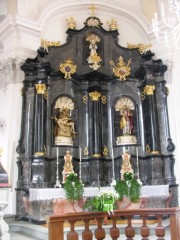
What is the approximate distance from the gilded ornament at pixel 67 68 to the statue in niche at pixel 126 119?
5.87 feet

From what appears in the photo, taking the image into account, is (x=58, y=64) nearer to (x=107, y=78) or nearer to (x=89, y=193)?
(x=107, y=78)

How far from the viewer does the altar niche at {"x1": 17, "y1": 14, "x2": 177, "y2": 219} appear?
8.66 meters

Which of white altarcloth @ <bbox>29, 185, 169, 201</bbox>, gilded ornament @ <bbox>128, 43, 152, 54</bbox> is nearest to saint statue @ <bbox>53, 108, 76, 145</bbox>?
white altarcloth @ <bbox>29, 185, 169, 201</bbox>

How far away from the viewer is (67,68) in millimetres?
9469

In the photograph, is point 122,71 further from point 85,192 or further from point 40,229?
point 40,229

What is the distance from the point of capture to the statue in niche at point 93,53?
9.79 m

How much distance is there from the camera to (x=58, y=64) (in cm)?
981

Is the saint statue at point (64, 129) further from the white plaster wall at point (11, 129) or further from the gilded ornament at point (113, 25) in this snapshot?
the gilded ornament at point (113, 25)

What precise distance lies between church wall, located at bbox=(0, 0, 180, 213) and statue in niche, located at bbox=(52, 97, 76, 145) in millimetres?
1135

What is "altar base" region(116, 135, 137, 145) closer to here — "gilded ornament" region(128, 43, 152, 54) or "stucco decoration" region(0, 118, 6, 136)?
"gilded ornament" region(128, 43, 152, 54)

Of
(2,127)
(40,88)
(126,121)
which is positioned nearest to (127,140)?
(126,121)

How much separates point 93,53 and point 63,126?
2.75 m

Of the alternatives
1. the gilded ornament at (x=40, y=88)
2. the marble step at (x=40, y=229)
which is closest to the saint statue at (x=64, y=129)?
→ the gilded ornament at (x=40, y=88)

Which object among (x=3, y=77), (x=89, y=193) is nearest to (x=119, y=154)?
(x=89, y=193)
